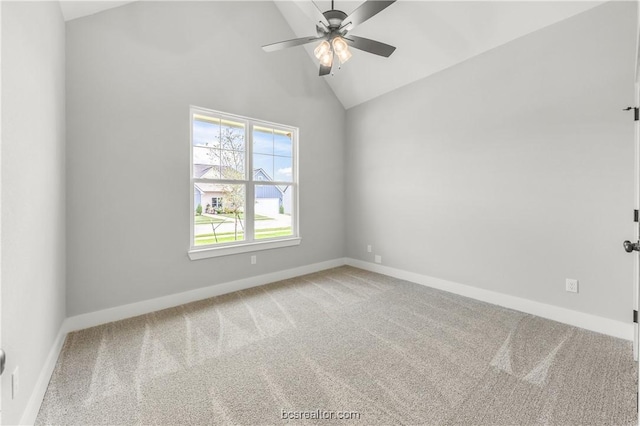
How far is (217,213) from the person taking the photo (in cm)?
355

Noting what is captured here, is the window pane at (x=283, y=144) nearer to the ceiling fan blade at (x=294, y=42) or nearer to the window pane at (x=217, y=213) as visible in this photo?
the window pane at (x=217, y=213)

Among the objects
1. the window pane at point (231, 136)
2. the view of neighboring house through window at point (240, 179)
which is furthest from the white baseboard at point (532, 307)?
the window pane at point (231, 136)

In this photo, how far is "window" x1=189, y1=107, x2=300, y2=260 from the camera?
337cm

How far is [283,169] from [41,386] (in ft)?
10.5

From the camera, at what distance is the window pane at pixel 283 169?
4.08m

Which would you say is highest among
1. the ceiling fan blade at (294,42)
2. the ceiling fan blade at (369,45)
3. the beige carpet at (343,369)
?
the ceiling fan blade at (294,42)

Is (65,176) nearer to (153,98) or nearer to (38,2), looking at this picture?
(153,98)

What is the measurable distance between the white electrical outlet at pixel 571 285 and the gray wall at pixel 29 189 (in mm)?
4033

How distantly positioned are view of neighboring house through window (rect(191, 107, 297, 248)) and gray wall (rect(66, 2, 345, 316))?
0.17 m

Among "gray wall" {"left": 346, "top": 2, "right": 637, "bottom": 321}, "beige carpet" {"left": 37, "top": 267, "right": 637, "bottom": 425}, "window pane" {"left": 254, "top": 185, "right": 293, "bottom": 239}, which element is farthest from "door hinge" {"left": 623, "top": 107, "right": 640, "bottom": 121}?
"window pane" {"left": 254, "top": 185, "right": 293, "bottom": 239}

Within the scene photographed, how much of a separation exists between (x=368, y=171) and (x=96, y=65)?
138 inches

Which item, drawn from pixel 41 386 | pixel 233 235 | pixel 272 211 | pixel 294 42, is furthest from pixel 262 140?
pixel 41 386

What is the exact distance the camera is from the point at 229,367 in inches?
79.7

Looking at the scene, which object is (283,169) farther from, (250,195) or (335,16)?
Answer: (335,16)
